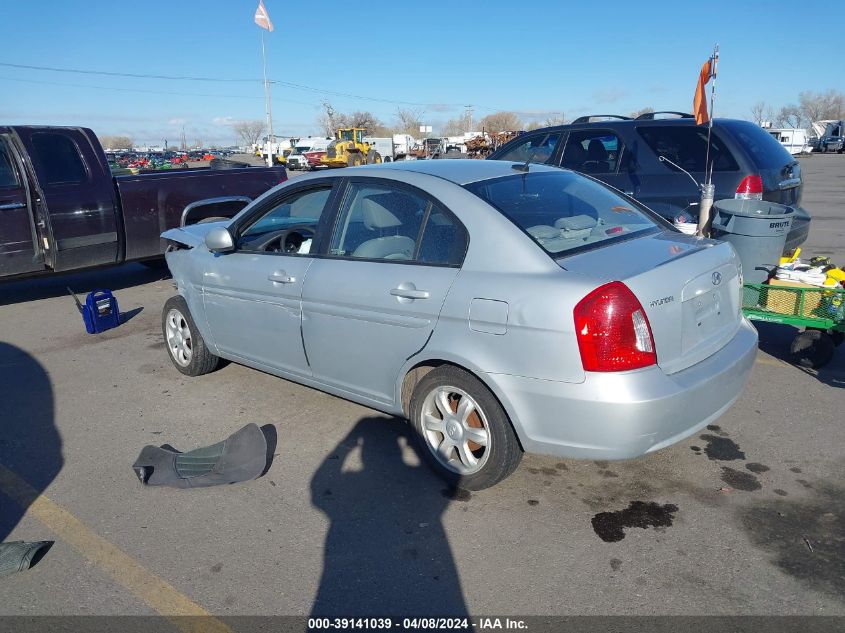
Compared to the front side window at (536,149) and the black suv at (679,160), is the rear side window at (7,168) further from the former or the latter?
the black suv at (679,160)

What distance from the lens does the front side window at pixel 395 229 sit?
354 centimetres

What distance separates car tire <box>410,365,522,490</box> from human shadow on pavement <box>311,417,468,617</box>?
7.2 inches

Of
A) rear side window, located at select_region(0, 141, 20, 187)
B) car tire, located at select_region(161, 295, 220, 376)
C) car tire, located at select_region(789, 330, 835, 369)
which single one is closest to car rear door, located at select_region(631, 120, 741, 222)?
car tire, located at select_region(789, 330, 835, 369)

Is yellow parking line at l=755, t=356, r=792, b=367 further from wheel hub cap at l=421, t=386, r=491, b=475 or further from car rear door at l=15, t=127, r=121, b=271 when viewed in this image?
car rear door at l=15, t=127, r=121, b=271

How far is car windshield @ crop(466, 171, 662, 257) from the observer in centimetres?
348

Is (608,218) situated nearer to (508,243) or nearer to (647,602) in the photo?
(508,243)

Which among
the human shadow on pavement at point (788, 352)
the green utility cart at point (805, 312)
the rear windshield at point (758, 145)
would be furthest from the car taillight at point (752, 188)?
the green utility cart at point (805, 312)

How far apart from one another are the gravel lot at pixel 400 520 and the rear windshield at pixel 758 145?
238 cm

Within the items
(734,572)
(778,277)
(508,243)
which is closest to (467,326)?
(508,243)

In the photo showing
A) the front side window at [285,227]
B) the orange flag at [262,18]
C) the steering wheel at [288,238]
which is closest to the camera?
the front side window at [285,227]

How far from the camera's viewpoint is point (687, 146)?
22.3ft

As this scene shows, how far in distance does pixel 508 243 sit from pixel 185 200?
648 centimetres

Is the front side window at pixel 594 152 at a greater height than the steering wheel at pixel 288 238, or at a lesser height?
greater

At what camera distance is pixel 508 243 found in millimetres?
3297
